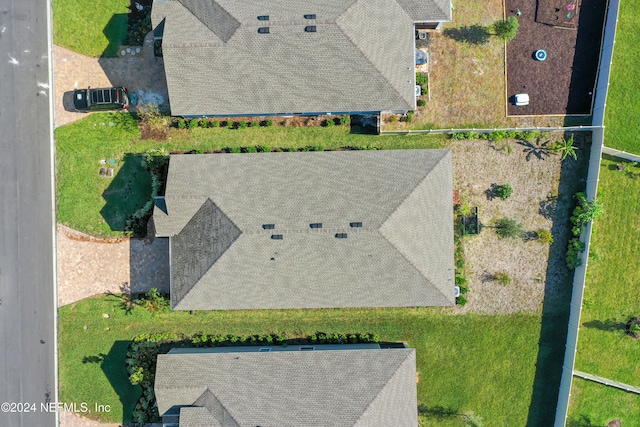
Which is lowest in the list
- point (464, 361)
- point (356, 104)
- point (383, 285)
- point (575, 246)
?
point (464, 361)

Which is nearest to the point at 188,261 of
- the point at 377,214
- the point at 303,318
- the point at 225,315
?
the point at 225,315

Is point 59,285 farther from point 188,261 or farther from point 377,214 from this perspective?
point 377,214

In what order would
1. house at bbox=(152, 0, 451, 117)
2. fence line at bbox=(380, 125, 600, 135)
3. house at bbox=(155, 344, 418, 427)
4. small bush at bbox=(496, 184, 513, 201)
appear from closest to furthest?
house at bbox=(152, 0, 451, 117), house at bbox=(155, 344, 418, 427), small bush at bbox=(496, 184, 513, 201), fence line at bbox=(380, 125, 600, 135)

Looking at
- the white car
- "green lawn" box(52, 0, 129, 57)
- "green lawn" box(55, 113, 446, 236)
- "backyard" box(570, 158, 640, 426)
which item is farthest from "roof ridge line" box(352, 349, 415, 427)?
"green lawn" box(52, 0, 129, 57)

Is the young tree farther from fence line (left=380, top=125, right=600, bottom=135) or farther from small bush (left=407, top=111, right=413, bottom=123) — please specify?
small bush (left=407, top=111, right=413, bottom=123)

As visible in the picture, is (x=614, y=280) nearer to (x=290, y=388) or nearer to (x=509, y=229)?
(x=509, y=229)

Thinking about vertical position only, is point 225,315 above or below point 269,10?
below

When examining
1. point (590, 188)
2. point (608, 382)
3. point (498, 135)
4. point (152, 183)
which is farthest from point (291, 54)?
point (608, 382)
